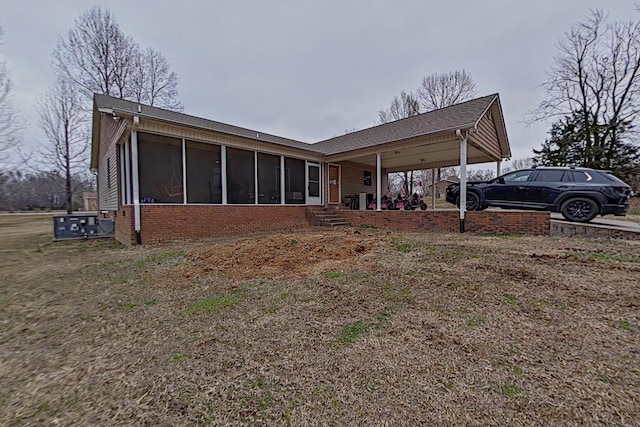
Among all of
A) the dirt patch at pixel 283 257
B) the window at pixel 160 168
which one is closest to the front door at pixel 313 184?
the window at pixel 160 168

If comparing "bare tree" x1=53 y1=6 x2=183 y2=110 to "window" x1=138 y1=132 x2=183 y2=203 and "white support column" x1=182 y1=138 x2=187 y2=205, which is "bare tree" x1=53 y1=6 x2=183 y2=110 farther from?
"white support column" x1=182 y1=138 x2=187 y2=205

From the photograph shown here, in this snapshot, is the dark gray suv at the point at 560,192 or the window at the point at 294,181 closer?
the dark gray suv at the point at 560,192

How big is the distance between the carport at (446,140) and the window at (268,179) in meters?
2.66

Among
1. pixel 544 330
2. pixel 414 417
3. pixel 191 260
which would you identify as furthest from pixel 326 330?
pixel 191 260

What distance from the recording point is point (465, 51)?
1461cm

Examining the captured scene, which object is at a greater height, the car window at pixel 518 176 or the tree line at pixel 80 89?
the tree line at pixel 80 89

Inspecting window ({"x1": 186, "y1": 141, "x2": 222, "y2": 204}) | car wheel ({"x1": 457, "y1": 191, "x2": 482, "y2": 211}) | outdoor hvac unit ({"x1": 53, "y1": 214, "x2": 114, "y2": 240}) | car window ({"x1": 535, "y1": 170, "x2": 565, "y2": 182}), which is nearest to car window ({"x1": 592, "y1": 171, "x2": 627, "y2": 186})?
car window ({"x1": 535, "y1": 170, "x2": 565, "y2": 182})

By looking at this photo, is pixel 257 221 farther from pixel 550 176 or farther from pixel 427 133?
pixel 550 176

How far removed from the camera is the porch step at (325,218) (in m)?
10.6

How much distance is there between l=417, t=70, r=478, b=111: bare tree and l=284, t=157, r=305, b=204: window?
55.6 feet

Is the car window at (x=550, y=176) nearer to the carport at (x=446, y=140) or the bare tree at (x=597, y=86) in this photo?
the carport at (x=446, y=140)

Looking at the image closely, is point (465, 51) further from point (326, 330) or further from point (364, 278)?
point (326, 330)

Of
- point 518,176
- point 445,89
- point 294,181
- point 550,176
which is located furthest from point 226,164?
point 445,89

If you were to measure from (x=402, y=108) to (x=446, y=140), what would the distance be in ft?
60.6
